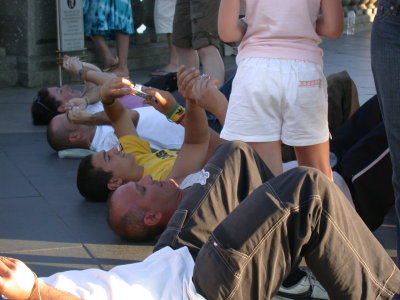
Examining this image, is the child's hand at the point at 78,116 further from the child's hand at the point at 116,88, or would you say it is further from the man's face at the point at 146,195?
the man's face at the point at 146,195

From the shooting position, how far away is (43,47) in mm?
8164

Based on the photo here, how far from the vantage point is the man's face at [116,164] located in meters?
4.45

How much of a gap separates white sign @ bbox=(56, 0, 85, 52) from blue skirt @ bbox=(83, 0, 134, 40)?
0.80 feet

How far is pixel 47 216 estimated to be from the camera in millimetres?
4328

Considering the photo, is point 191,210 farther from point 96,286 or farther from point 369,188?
point 369,188

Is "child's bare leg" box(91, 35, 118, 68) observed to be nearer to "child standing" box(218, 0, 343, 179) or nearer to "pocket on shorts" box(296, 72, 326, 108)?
"child standing" box(218, 0, 343, 179)

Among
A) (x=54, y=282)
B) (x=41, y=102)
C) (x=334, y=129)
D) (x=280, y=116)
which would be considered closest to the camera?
(x=54, y=282)

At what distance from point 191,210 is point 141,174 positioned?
152 cm

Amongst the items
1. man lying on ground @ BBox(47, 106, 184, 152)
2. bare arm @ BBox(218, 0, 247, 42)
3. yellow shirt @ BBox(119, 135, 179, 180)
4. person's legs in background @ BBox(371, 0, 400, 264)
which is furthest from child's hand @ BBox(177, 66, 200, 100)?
man lying on ground @ BBox(47, 106, 184, 152)

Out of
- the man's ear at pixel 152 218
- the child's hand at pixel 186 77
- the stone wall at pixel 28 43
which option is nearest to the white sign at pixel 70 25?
the stone wall at pixel 28 43

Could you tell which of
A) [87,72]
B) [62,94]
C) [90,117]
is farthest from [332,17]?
[62,94]

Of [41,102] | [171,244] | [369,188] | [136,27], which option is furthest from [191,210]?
[136,27]

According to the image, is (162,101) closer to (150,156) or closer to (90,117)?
(150,156)

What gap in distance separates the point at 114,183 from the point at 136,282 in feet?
6.29
